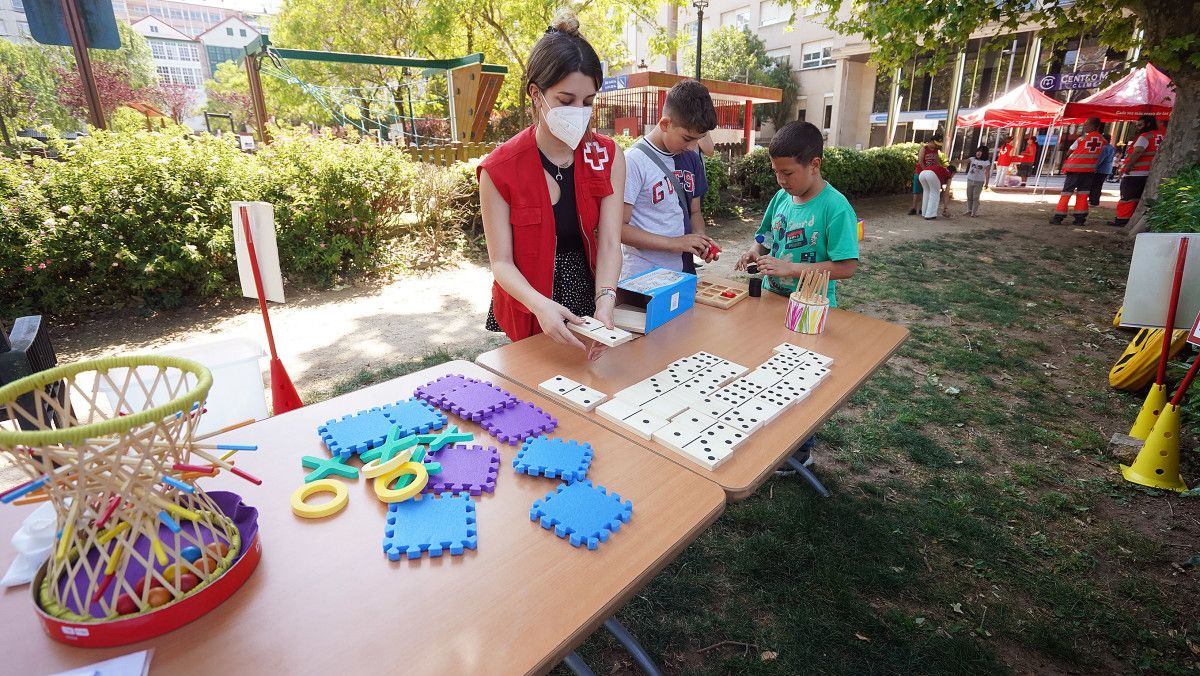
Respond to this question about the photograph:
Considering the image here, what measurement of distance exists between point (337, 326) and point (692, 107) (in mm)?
4141

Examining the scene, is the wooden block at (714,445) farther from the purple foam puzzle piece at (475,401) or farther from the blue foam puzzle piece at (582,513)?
the purple foam puzzle piece at (475,401)

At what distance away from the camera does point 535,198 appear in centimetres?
207

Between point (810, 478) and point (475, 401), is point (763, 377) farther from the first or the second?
point (810, 478)

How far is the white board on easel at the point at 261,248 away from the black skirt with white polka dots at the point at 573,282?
1.16 m

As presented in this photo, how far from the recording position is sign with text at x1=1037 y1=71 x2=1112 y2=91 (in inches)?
764

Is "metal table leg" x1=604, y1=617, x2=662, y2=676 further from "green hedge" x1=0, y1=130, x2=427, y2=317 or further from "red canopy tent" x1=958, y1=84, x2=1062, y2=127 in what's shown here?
"red canopy tent" x1=958, y1=84, x2=1062, y2=127

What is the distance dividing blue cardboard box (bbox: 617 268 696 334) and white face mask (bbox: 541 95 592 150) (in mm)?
623

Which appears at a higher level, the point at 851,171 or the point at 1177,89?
the point at 1177,89

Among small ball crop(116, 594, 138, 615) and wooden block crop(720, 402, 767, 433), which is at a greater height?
small ball crop(116, 594, 138, 615)

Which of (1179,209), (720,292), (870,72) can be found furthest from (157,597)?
(870,72)

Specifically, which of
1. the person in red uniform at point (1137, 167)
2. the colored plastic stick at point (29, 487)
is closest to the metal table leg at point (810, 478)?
the colored plastic stick at point (29, 487)

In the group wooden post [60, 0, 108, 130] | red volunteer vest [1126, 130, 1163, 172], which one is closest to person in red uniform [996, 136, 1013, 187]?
red volunteer vest [1126, 130, 1163, 172]

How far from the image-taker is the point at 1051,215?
11961 millimetres

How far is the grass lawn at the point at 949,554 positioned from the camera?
2.16m
